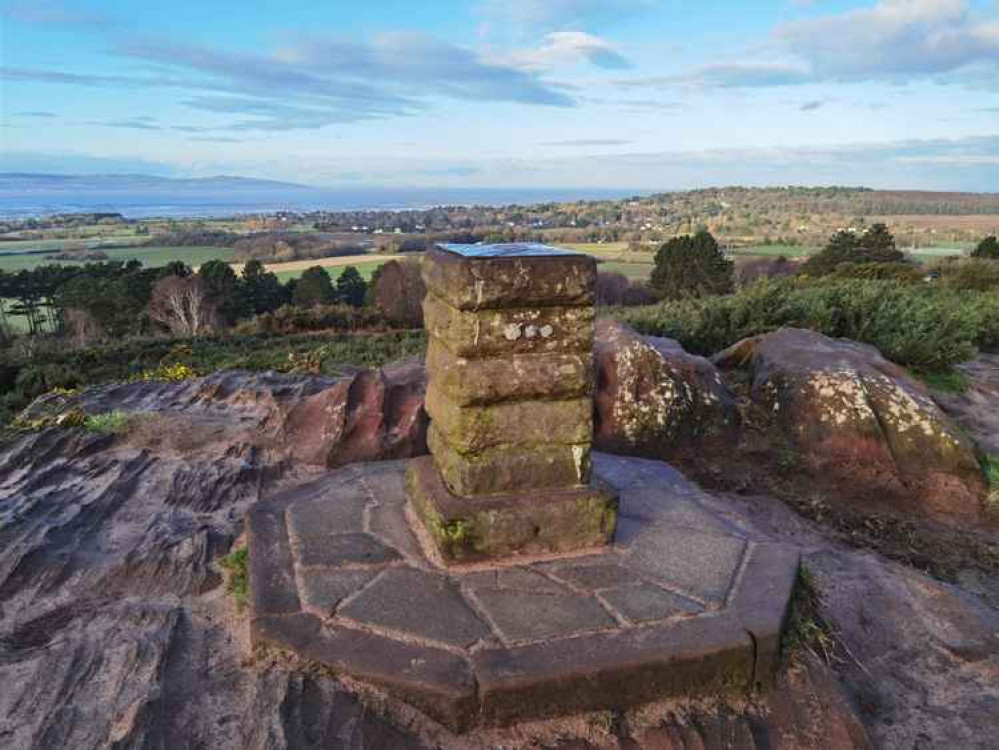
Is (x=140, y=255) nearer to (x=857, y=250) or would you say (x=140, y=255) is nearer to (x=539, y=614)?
(x=857, y=250)

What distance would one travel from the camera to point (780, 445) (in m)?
6.15

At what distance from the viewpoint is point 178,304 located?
3191 cm

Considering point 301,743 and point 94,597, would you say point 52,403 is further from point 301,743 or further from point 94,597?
point 301,743

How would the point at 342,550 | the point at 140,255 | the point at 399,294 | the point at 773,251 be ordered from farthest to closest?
the point at 140,255
the point at 773,251
the point at 399,294
the point at 342,550

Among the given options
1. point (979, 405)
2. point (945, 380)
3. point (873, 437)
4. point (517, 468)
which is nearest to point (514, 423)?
point (517, 468)

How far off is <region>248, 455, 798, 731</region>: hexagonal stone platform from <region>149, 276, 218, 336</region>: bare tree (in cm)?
3058

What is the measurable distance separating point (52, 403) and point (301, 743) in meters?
6.89

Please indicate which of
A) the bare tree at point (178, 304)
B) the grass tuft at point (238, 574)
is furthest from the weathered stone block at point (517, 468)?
the bare tree at point (178, 304)

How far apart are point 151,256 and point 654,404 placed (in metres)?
52.0

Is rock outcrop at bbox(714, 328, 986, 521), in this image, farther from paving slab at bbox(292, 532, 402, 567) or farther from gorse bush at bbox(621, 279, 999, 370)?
paving slab at bbox(292, 532, 402, 567)

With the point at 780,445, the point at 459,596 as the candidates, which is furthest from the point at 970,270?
the point at 459,596

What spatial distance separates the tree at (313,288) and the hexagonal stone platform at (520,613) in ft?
114

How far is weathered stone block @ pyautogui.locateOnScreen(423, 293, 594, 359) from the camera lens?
3.44 metres

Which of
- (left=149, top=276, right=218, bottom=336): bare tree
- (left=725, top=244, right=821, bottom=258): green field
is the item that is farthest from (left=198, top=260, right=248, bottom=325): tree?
(left=725, top=244, right=821, bottom=258): green field
